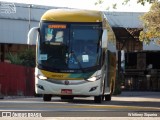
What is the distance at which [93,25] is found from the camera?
21969 mm

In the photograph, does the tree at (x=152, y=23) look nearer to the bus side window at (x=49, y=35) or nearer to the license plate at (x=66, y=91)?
the bus side window at (x=49, y=35)

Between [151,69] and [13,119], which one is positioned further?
[151,69]

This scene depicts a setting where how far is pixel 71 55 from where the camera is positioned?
21750 mm

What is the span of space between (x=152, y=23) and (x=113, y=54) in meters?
9.65

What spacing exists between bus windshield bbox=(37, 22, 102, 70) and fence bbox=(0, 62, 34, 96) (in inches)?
347

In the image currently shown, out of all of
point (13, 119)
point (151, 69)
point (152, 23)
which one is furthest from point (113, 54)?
point (151, 69)

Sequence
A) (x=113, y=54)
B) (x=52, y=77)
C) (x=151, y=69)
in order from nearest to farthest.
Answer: (x=52, y=77)
(x=113, y=54)
(x=151, y=69)

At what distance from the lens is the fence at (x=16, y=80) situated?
101 feet

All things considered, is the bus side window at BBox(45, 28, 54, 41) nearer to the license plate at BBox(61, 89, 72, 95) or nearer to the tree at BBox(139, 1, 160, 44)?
the license plate at BBox(61, 89, 72, 95)

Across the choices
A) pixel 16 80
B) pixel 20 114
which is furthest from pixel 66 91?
pixel 16 80

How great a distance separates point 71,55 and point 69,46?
366mm

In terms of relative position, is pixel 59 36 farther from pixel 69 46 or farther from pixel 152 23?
pixel 152 23

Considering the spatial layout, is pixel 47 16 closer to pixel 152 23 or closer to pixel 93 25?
pixel 93 25

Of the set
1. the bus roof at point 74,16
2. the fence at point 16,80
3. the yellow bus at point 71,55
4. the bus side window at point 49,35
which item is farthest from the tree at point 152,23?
the bus side window at point 49,35
